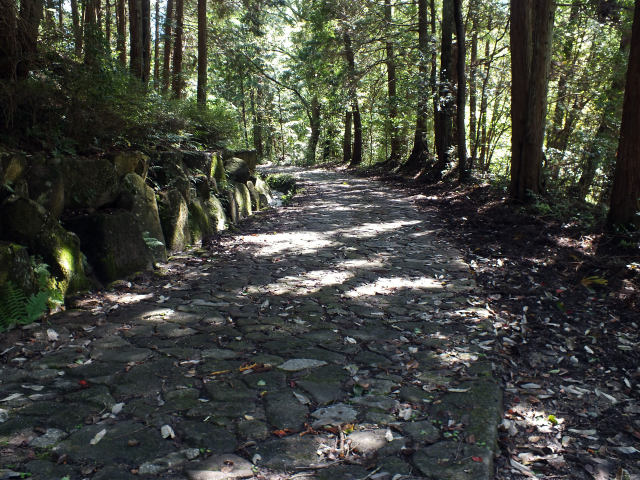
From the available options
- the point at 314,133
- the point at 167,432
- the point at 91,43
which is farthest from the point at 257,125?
the point at 167,432

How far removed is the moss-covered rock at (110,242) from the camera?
5012mm

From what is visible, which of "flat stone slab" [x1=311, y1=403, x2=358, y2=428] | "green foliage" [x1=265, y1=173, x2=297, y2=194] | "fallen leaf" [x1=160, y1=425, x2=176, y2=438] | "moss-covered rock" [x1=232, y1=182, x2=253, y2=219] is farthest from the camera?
"green foliage" [x1=265, y1=173, x2=297, y2=194]

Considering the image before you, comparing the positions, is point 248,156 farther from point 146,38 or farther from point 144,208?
point 144,208

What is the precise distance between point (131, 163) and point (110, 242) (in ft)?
5.00

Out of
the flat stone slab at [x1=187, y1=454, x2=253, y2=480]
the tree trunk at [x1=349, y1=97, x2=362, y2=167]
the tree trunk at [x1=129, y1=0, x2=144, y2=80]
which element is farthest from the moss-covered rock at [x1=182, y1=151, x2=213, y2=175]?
the tree trunk at [x1=349, y1=97, x2=362, y2=167]

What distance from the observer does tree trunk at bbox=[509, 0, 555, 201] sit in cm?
854

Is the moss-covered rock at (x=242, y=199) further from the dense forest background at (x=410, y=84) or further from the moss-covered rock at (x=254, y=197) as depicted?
the dense forest background at (x=410, y=84)

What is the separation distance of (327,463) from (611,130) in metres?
11.6

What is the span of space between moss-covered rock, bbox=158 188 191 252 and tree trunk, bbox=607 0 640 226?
6075 millimetres

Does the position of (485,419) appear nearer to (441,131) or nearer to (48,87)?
(48,87)

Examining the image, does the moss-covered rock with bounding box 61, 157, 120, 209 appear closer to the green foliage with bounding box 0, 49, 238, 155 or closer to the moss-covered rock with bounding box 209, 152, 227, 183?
the green foliage with bounding box 0, 49, 238, 155

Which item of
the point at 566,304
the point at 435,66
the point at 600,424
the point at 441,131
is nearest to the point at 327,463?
the point at 600,424

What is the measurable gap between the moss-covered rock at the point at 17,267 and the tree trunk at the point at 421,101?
12911 millimetres

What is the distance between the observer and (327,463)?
2.43m
